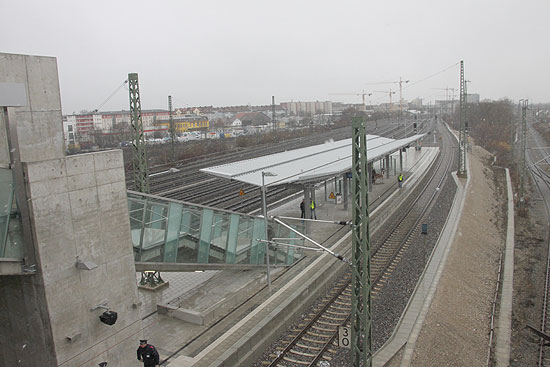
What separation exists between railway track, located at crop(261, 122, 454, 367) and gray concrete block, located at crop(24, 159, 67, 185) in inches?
256

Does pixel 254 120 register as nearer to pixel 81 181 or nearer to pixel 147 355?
pixel 147 355

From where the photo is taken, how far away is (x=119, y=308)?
28.2 ft

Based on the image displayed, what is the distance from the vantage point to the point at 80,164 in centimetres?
770

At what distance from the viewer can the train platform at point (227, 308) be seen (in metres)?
10.4

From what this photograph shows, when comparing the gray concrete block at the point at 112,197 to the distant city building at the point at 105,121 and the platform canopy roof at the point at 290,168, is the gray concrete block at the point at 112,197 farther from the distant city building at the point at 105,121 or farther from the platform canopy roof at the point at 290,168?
the distant city building at the point at 105,121

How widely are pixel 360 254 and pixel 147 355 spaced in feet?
14.9

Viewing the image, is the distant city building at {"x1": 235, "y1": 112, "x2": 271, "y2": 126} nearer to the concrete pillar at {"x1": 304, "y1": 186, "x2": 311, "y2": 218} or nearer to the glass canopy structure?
the concrete pillar at {"x1": 304, "y1": 186, "x2": 311, "y2": 218}

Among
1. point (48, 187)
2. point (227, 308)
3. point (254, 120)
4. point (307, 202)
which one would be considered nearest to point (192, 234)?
point (227, 308)

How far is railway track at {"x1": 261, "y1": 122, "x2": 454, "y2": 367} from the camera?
1104cm

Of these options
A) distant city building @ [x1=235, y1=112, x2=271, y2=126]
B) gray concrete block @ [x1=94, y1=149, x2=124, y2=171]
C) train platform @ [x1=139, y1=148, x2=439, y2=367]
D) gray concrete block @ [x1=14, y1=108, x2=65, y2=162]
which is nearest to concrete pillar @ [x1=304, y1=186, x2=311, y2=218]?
train platform @ [x1=139, y1=148, x2=439, y2=367]

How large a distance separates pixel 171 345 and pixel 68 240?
441 cm

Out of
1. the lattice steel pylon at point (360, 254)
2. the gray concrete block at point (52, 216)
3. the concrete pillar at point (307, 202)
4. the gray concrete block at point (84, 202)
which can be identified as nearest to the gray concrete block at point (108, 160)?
the gray concrete block at point (84, 202)

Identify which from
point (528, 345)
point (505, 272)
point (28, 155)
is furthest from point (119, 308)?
point (505, 272)

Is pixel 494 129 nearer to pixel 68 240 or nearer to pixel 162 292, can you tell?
pixel 162 292
